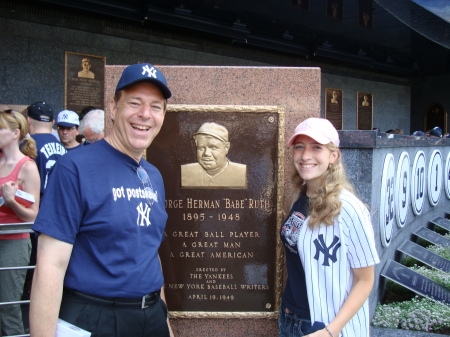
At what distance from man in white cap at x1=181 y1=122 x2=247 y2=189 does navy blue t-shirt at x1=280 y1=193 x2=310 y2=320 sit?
1.94 feet

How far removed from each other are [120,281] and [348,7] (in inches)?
502

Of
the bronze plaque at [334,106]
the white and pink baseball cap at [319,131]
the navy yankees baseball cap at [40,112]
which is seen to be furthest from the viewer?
the bronze plaque at [334,106]

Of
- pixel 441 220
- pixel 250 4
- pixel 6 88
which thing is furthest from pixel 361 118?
pixel 6 88

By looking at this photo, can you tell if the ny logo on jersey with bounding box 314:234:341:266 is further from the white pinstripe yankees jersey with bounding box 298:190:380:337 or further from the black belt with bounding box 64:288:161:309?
the black belt with bounding box 64:288:161:309

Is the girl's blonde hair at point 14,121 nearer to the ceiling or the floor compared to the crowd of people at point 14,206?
nearer to the ceiling

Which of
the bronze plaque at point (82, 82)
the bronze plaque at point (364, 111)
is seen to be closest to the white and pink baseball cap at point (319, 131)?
the bronze plaque at point (82, 82)

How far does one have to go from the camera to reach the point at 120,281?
5.90 feet

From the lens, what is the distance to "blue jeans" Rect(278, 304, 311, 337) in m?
2.23

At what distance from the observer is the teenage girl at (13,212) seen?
3719 mm

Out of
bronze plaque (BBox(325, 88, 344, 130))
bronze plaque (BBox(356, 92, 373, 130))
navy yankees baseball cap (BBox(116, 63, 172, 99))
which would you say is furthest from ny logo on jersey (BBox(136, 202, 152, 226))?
bronze plaque (BBox(356, 92, 373, 130))

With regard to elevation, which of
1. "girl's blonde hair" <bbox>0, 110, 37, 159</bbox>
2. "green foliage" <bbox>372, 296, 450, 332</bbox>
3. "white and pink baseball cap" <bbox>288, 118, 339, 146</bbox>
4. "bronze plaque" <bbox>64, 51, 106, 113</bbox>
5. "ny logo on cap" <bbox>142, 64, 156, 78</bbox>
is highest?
"bronze plaque" <bbox>64, 51, 106, 113</bbox>

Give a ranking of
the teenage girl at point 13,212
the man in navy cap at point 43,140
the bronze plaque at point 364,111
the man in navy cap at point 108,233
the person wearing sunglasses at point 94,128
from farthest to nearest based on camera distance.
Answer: the bronze plaque at point 364,111 < the person wearing sunglasses at point 94,128 < the man in navy cap at point 43,140 < the teenage girl at point 13,212 < the man in navy cap at point 108,233

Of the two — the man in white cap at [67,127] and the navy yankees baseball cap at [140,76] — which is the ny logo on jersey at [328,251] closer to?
the navy yankees baseball cap at [140,76]

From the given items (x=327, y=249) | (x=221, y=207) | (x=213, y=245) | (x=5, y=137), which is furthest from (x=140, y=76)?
(x=5, y=137)
